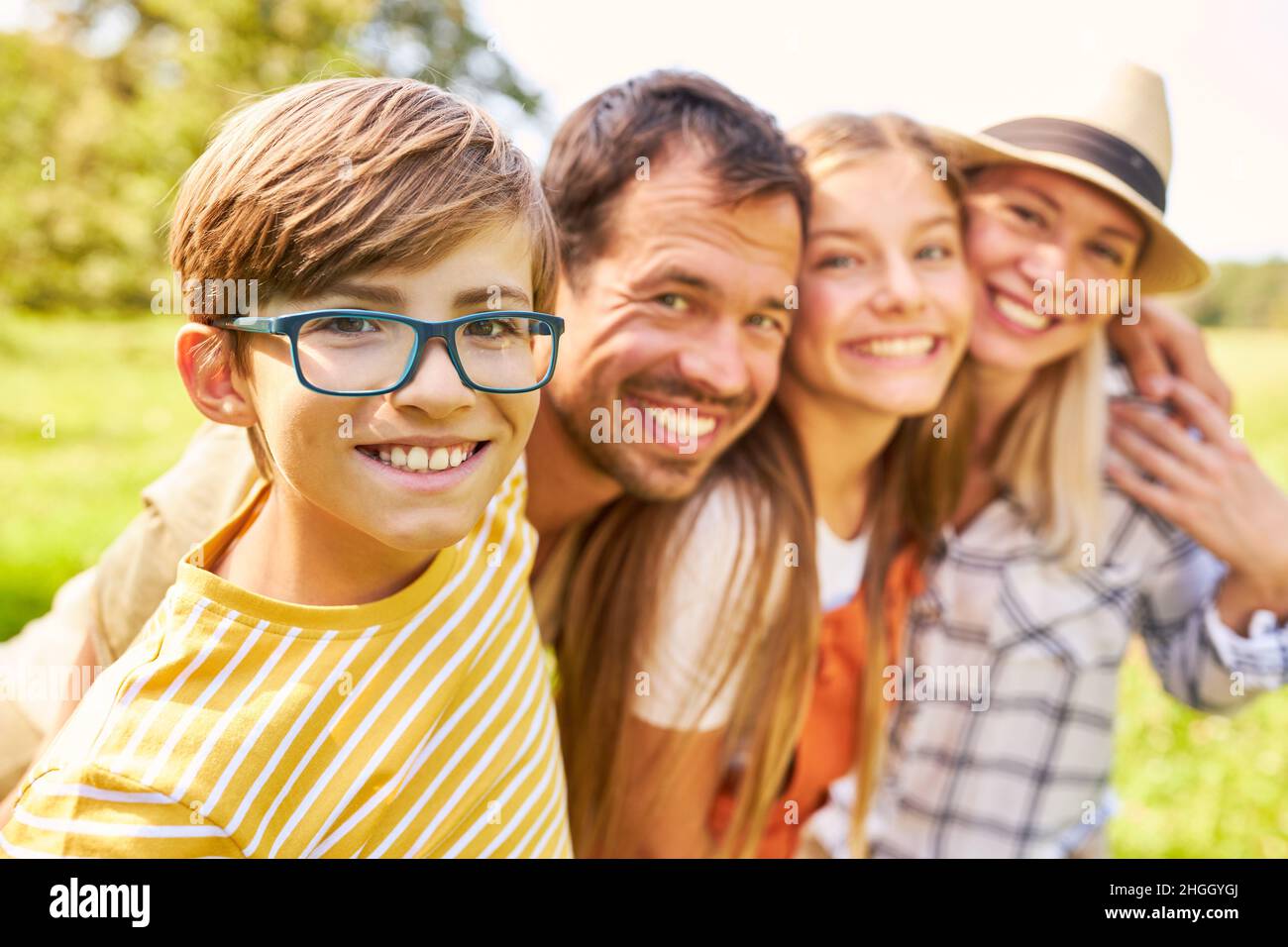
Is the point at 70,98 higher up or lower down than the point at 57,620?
higher up

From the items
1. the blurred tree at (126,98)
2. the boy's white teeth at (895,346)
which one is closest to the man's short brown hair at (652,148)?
the boy's white teeth at (895,346)

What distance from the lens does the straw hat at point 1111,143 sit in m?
2.32

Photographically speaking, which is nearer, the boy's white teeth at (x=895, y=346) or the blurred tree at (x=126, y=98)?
the boy's white teeth at (x=895, y=346)

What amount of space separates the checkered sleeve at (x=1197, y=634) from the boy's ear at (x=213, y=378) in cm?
238

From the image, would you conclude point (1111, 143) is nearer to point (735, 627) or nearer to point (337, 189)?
point (735, 627)

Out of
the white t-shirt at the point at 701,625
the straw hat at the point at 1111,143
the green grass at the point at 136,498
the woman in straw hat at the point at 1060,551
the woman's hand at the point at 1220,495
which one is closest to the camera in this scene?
the white t-shirt at the point at 701,625

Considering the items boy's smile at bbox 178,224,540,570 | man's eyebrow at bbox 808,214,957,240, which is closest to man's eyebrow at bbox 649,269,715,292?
man's eyebrow at bbox 808,214,957,240

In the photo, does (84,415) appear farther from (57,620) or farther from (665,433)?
(665,433)

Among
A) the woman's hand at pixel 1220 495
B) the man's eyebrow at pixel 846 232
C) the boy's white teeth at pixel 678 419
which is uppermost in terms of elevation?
the man's eyebrow at pixel 846 232

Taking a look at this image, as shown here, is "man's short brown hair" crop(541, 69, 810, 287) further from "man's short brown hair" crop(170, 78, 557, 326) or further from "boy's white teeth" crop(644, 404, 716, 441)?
"man's short brown hair" crop(170, 78, 557, 326)

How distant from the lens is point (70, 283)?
32.0 ft

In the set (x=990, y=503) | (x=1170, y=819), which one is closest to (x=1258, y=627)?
(x=990, y=503)

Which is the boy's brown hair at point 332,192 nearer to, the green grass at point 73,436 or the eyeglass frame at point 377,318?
the eyeglass frame at point 377,318
